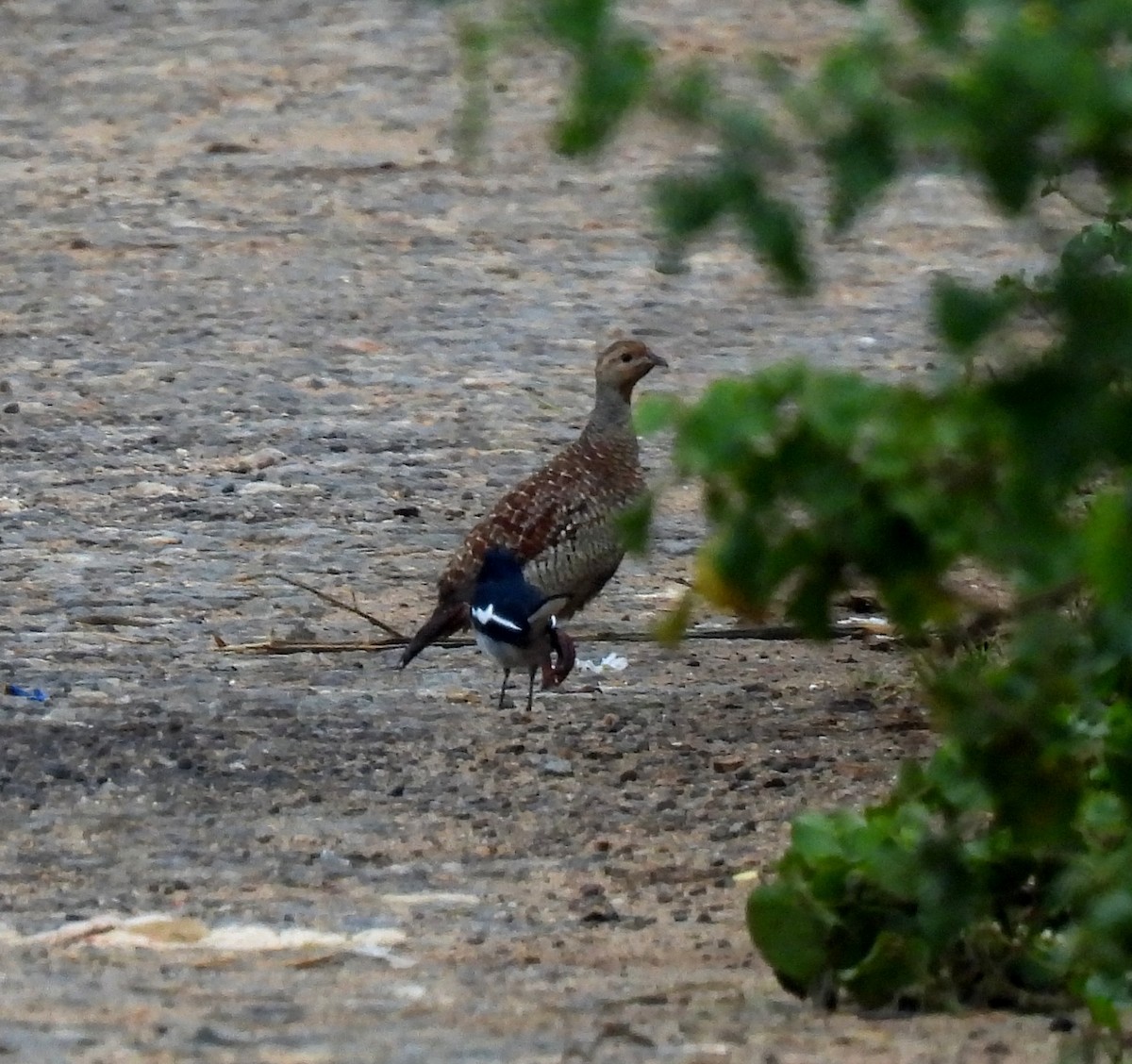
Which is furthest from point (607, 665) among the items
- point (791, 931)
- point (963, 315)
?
point (963, 315)

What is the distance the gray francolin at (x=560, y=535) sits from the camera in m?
7.35

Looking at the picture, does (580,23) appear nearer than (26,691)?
Yes

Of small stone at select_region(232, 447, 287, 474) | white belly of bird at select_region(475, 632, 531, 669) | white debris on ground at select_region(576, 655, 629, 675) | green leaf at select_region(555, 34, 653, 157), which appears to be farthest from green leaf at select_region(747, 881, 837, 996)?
small stone at select_region(232, 447, 287, 474)

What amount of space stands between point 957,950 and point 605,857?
4.67 ft

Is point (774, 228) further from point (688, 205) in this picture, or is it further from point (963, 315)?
point (963, 315)

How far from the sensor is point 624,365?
8.70 meters

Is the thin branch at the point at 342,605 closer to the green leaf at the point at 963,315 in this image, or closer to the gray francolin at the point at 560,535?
the gray francolin at the point at 560,535

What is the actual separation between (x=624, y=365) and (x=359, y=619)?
128 cm

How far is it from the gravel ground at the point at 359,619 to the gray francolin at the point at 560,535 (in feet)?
0.62

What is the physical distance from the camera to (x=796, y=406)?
3.05m

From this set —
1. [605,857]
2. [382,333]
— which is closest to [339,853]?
[605,857]

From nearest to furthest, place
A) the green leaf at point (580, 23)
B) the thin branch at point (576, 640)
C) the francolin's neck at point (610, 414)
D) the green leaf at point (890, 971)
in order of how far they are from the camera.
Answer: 1. the green leaf at point (580, 23)
2. the green leaf at point (890, 971)
3. the thin branch at point (576, 640)
4. the francolin's neck at point (610, 414)

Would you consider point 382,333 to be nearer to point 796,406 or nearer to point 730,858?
point 730,858

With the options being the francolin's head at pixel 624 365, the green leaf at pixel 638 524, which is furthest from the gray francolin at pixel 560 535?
the green leaf at pixel 638 524
